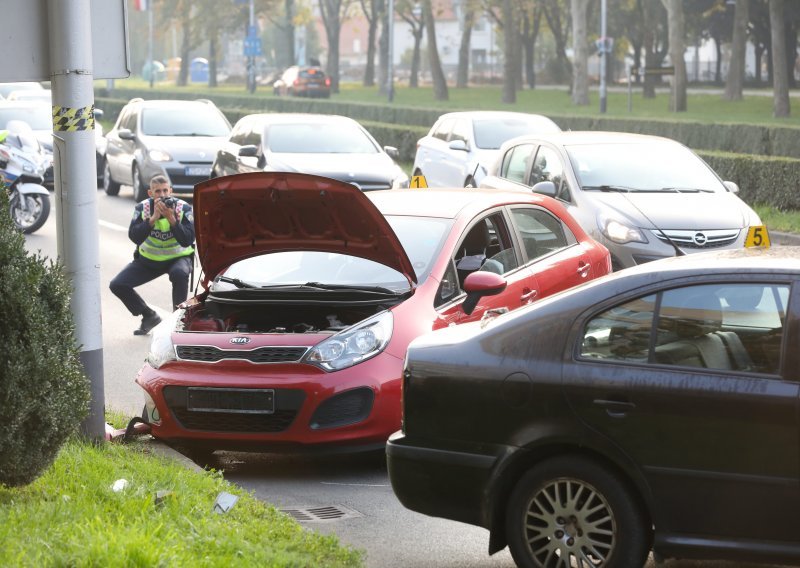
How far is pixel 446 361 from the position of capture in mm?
5867

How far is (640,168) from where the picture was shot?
48.3ft

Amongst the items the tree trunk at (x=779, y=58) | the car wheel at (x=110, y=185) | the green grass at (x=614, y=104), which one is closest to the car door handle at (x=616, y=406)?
the car wheel at (x=110, y=185)

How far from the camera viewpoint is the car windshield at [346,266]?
Result: 8.34m

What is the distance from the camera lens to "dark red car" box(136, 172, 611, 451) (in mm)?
7512

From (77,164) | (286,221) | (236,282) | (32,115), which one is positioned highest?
(77,164)

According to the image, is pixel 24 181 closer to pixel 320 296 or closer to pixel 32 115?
pixel 32 115

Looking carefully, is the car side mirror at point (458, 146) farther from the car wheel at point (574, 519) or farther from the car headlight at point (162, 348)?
the car wheel at point (574, 519)

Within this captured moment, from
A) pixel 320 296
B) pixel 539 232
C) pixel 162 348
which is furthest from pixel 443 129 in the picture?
pixel 162 348

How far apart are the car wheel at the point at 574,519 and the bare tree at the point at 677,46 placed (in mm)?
41980

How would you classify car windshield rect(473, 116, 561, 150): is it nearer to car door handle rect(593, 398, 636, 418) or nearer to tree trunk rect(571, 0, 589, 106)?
car door handle rect(593, 398, 636, 418)

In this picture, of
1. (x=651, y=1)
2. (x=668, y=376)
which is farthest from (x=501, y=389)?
(x=651, y=1)

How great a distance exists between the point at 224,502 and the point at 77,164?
210 cm

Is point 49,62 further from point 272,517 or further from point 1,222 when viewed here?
point 272,517

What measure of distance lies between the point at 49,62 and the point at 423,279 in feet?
7.94
